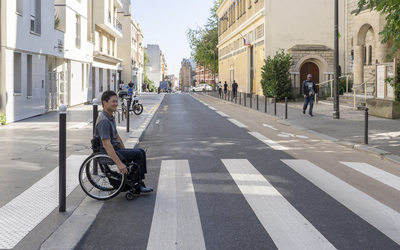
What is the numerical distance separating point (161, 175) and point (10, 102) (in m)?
10.5

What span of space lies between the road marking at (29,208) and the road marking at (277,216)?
2.50m

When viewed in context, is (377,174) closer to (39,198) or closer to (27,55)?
(39,198)

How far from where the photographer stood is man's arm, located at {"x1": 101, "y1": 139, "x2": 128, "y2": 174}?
5.41 metres

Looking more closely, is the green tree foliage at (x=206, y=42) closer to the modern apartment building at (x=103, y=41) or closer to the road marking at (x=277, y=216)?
the modern apartment building at (x=103, y=41)

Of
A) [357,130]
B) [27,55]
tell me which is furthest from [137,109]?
[357,130]

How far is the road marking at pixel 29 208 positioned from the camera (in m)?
4.32

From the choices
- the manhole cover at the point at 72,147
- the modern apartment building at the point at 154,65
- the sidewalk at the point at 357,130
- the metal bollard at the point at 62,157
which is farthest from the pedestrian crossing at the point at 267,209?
the modern apartment building at the point at 154,65

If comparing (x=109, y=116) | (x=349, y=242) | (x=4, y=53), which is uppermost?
(x=4, y=53)

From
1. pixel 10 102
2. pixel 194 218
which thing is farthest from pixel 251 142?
pixel 10 102

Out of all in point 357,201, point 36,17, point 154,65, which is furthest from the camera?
point 154,65

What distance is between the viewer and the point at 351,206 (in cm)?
541

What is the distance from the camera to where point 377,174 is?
7480 millimetres

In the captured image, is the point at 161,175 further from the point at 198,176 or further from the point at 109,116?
the point at 109,116

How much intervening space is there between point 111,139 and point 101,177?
20.7 inches
